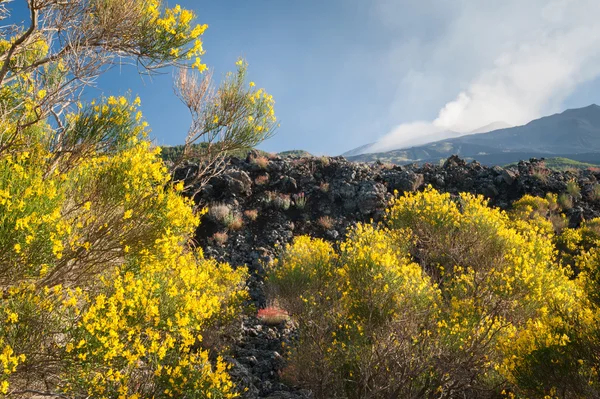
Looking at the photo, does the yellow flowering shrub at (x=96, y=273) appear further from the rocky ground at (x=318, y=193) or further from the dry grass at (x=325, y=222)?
the dry grass at (x=325, y=222)

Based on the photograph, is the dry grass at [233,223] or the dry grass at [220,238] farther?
the dry grass at [233,223]

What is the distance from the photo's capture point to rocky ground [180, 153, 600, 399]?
13.8 meters

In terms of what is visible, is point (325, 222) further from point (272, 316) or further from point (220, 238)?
point (272, 316)

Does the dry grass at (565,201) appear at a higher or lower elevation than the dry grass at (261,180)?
lower

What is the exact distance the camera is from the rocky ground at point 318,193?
13.8m

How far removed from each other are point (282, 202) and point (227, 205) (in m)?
2.67

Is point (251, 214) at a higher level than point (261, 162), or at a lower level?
lower

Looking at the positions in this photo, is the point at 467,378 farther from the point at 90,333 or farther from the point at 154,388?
the point at 90,333

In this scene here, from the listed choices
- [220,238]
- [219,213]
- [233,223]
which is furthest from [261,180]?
[220,238]

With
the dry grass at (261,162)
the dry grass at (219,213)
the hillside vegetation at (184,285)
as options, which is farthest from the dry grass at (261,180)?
the hillside vegetation at (184,285)

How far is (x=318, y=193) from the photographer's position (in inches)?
650

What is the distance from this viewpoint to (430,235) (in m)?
8.08

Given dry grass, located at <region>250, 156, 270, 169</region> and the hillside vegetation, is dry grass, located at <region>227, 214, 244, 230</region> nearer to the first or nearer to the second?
dry grass, located at <region>250, 156, 270, 169</region>

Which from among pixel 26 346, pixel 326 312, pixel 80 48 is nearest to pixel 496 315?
pixel 326 312
